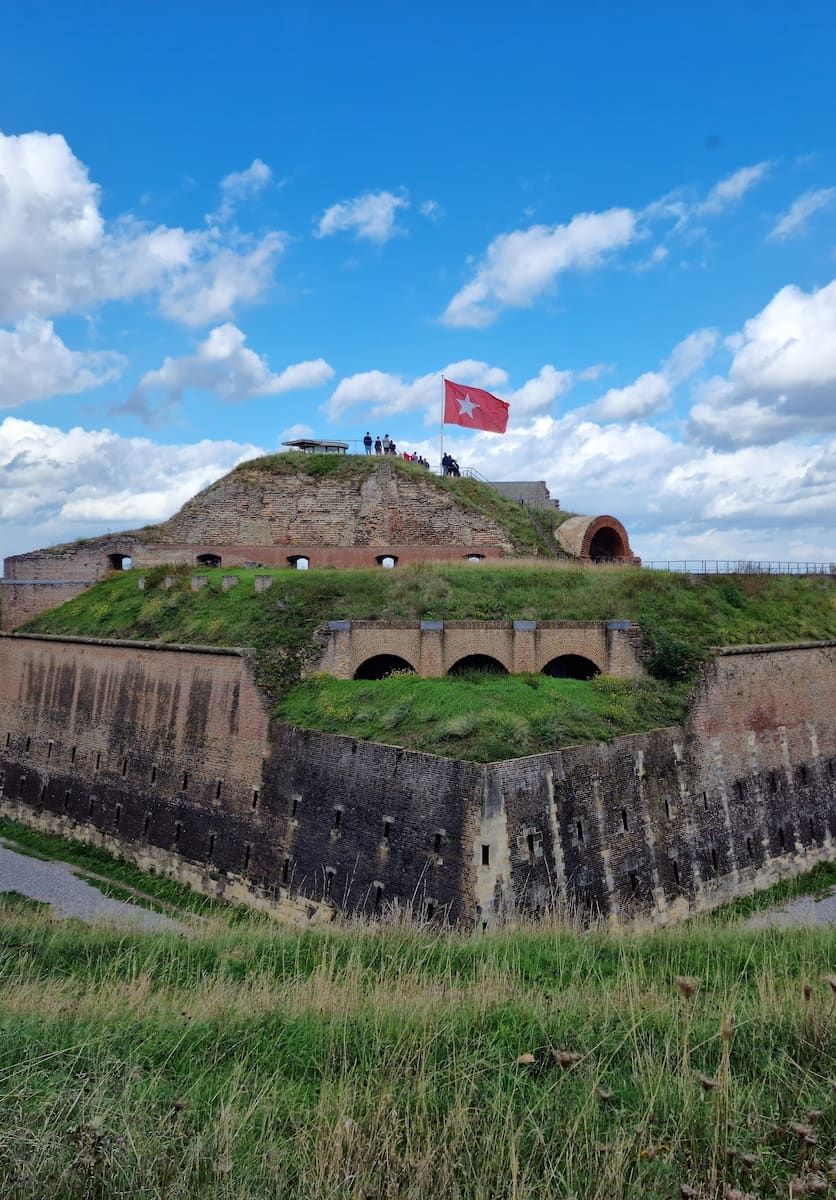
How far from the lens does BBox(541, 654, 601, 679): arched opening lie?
19.0 meters

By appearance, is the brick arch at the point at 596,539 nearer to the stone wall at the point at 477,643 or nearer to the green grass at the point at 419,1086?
the stone wall at the point at 477,643

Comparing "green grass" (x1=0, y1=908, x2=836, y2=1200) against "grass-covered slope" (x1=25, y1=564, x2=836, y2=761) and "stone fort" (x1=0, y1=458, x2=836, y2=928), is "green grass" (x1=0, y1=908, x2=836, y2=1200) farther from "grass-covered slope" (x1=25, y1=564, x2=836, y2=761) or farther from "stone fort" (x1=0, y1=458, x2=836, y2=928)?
"grass-covered slope" (x1=25, y1=564, x2=836, y2=761)

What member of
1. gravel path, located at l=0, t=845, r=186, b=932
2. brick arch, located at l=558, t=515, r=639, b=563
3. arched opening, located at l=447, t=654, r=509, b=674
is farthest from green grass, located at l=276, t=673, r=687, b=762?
brick arch, located at l=558, t=515, r=639, b=563

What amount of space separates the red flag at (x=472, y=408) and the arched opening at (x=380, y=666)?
1005 centimetres

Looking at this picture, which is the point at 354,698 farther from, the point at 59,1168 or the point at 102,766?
the point at 59,1168

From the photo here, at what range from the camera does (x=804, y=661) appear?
20469mm

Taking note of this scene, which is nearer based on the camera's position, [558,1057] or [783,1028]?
[558,1057]

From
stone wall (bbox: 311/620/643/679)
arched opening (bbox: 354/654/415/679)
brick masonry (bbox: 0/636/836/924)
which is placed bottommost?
brick masonry (bbox: 0/636/836/924)

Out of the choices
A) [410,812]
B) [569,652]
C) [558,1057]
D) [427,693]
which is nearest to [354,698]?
[427,693]

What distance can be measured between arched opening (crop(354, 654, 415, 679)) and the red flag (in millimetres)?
10047

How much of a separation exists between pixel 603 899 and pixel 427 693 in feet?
15.2

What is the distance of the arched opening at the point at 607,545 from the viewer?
91.1 feet

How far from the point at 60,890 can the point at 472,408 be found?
17210 millimetres

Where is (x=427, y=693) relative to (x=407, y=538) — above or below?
below
